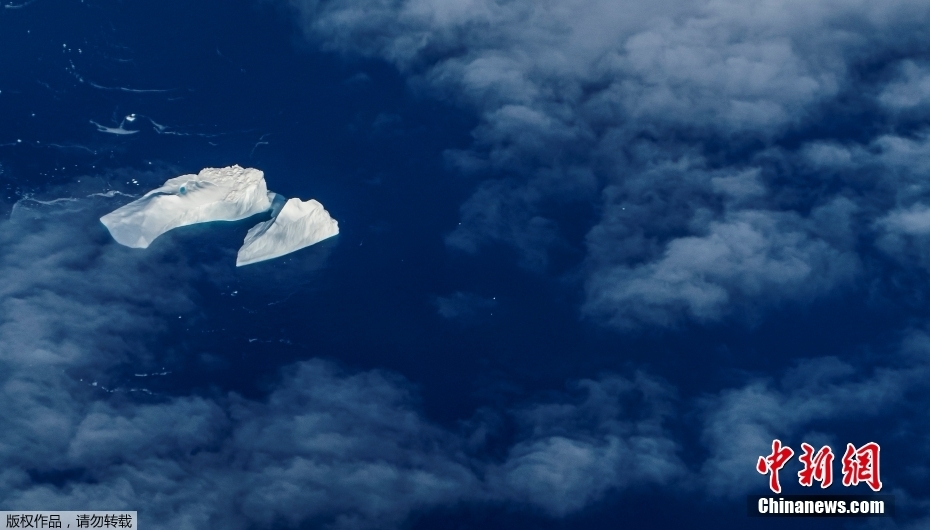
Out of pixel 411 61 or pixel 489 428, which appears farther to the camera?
pixel 411 61

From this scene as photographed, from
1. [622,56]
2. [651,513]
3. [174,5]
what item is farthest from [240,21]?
[651,513]

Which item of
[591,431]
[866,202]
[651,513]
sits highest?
[866,202]

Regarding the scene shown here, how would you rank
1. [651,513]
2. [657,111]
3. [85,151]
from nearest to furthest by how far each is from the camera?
[651,513], [85,151], [657,111]

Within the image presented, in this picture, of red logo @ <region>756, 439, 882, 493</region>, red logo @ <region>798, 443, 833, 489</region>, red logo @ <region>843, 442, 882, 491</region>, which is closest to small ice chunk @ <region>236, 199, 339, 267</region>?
red logo @ <region>756, 439, 882, 493</region>

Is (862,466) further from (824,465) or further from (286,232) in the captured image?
(286,232)

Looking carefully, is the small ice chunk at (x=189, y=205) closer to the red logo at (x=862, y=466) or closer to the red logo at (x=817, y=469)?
the red logo at (x=817, y=469)

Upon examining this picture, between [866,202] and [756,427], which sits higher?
[866,202]

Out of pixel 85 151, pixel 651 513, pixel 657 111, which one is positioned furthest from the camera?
pixel 657 111

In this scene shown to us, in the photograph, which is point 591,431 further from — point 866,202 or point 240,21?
point 240,21

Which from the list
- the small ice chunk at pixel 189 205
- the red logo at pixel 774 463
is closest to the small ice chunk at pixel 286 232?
the small ice chunk at pixel 189 205
